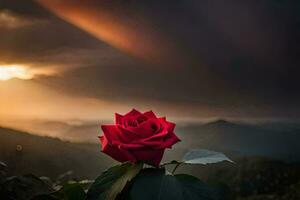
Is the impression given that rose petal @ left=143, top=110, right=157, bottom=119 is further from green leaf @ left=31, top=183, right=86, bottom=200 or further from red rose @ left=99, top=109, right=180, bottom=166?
green leaf @ left=31, top=183, right=86, bottom=200

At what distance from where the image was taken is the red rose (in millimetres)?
616

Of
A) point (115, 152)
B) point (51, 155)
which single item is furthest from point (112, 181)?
point (51, 155)

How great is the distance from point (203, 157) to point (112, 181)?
0.44 feet

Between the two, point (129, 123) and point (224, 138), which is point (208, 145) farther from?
point (129, 123)

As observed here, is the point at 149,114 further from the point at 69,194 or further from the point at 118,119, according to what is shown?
the point at 69,194

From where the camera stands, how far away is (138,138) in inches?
25.4

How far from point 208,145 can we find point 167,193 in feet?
8.81

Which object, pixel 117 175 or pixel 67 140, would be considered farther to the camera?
pixel 67 140

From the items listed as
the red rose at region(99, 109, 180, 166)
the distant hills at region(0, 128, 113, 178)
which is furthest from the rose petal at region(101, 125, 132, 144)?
the distant hills at region(0, 128, 113, 178)

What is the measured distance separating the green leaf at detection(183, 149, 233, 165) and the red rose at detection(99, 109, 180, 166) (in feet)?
0.12

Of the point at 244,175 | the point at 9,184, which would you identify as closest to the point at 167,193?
the point at 9,184

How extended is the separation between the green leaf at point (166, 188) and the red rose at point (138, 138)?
0.10 ft

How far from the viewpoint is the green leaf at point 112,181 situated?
0.58 m

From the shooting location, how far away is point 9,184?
2.52 ft
